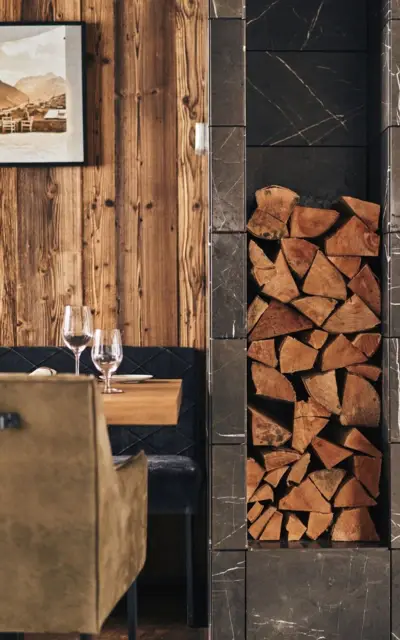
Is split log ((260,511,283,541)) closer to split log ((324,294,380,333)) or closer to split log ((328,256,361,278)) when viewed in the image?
split log ((324,294,380,333))

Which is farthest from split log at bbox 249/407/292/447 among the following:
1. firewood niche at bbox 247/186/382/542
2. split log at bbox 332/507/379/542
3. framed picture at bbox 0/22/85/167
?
framed picture at bbox 0/22/85/167

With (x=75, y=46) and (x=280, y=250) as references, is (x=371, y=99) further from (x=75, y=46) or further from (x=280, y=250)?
(x=75, y=46)

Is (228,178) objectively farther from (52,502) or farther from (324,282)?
(52,502)

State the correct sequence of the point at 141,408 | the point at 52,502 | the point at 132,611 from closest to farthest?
the point at 52,502 → the point at 141,408 → the point at 132,611

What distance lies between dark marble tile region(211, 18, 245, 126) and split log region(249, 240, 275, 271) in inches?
15.1

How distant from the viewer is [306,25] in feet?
8.45

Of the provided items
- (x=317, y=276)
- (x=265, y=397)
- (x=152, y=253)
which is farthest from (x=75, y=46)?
(x=265, y=397)

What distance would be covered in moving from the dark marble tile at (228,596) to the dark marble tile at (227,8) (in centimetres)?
164

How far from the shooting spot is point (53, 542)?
1.67 meters

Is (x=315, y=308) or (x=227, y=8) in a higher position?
(x=227, y=8)

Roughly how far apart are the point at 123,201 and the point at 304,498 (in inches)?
54.6

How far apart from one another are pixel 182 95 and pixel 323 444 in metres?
1.52

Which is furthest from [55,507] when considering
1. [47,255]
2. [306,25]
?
[306,25]

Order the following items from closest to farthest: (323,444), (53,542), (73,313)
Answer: (53,542), (73,313), (323,444)
